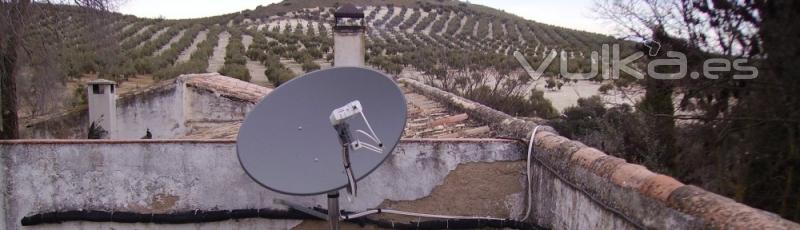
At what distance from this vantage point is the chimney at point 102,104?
31.7 feet

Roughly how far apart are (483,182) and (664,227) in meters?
2.24

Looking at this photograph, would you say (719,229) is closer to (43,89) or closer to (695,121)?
(695,121)

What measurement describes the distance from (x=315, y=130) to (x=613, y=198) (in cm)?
182

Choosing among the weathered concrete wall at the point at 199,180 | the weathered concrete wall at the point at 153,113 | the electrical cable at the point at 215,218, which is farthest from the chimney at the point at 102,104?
the electrical cable at the point at 215,218

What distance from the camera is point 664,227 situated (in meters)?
2.45

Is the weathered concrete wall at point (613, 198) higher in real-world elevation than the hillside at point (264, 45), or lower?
lower

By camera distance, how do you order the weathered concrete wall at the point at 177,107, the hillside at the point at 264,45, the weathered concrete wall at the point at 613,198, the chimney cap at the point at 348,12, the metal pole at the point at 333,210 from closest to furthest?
1. the weathered concrete wall at the point at 613,198
2. the metal pole at the point at 333,210
3. the chimney cap at the point at 348,12
4. the weathered concrete wall at the point at 177,107
5. the hillside at the point at 264,45

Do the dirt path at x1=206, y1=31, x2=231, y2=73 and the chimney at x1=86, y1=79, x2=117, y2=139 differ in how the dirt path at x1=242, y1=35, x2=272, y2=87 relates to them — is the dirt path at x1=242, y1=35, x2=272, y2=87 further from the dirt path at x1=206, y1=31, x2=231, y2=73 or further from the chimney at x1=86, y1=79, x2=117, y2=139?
the chimney at x1=86, y1=79, x2=117, y2=139

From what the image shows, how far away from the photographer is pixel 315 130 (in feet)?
12.5

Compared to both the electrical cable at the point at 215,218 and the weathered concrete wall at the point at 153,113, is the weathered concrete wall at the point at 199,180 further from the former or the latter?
the weathered concrete wall at the point at 153,113

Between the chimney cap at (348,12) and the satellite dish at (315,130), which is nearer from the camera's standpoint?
the satellite dish at (315,130)

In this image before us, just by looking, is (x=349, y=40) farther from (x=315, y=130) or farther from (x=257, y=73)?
(x=257, y=73)

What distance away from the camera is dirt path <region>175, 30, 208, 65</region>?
27.1 meters

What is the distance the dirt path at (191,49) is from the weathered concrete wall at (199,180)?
2096cm
